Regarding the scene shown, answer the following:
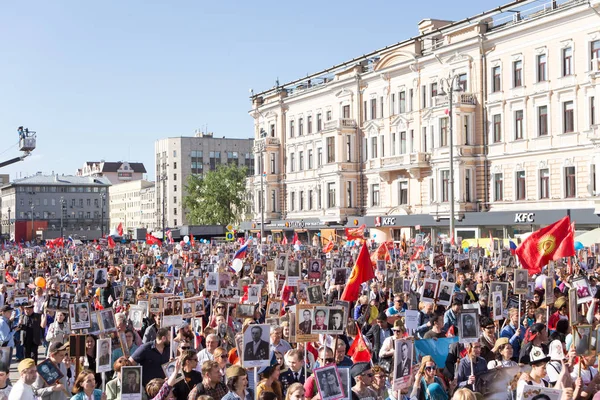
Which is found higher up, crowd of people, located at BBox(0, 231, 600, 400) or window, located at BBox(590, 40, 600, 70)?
window, located at BBox(590, 40, 600, 70)

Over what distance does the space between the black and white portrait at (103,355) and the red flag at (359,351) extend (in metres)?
3.12

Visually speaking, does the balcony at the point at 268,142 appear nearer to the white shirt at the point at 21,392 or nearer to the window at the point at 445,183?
the window at the point at 445,183

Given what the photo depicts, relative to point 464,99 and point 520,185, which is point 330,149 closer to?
point 464,99

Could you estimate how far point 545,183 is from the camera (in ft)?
155

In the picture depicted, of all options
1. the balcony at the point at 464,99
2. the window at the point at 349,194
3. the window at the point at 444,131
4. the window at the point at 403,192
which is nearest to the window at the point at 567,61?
the balcony at the point at 464,99

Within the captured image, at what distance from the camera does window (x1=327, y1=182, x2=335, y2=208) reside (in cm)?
6506

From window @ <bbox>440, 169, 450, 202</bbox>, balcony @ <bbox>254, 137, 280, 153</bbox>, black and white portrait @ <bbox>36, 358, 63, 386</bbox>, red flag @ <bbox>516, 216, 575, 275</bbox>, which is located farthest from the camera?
balcony @ <bbox>254, 137, 280, 153</bbox>

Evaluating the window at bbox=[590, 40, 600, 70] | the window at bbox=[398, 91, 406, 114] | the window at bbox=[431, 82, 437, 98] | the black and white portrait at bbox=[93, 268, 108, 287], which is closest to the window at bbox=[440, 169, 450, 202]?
the window at bbox=[431, 82, 437, 98]

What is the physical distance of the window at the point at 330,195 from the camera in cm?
6506

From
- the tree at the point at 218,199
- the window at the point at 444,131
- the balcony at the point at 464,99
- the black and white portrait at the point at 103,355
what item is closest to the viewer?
the black and white portrait at the point at 103,355

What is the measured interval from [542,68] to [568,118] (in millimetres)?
3181

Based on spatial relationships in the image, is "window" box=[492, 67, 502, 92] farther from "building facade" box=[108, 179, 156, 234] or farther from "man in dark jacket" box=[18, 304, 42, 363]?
Result: "building facade" box=[108, 179, 156, 234]

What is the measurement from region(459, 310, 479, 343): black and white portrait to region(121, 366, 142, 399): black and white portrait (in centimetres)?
423

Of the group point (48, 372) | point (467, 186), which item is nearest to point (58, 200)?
point (467, 186)
